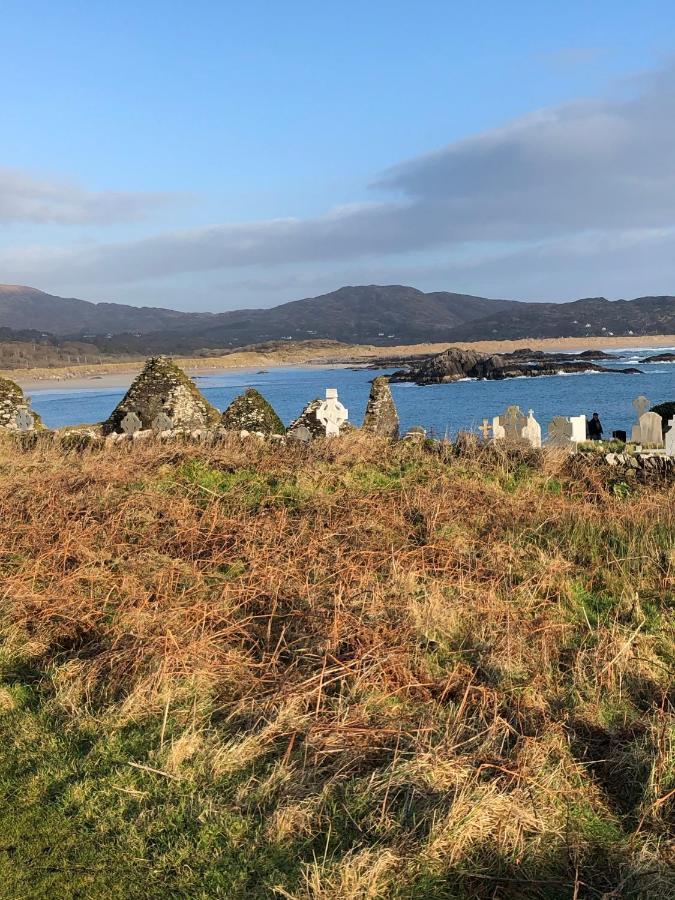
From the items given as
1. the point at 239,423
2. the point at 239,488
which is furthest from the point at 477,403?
the point at 239,488

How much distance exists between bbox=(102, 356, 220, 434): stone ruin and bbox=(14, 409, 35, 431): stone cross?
166 centimetres

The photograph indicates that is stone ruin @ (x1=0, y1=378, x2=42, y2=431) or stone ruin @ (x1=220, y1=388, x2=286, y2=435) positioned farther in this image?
stone ruin @ (x1=220, y1=388, x2=286, y2=435)

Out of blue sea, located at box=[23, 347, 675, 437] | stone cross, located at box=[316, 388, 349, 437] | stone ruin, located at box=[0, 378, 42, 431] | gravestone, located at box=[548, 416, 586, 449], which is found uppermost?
stone ruin, located at box=[0, 378, 42, 431]

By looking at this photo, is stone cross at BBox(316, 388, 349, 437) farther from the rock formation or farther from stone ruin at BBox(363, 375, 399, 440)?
the rock formation

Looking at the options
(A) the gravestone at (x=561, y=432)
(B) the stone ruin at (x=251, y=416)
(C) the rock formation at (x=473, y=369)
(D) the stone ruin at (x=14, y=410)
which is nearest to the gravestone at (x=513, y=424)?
(A) the gravestone at (x=561, y=432)

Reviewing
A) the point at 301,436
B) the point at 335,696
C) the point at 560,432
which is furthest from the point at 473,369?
the point at 335,696

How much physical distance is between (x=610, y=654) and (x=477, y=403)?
53.3 meters

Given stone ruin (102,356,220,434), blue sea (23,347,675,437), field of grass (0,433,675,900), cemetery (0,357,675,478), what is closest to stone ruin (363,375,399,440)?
cemetery (0,357,675,478)

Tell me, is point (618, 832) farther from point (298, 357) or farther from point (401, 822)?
point (298, 357)

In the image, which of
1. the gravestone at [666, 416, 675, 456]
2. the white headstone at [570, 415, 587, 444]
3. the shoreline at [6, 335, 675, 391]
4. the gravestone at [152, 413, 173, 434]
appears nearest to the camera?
the gravestone at [666, 416, 675, 456]

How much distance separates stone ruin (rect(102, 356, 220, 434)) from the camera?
17.3 meters

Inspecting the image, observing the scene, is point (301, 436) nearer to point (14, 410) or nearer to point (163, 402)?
point (163, 402)

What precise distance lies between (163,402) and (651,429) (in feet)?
35.4

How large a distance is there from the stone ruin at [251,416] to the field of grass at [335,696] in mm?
Result: 8390
